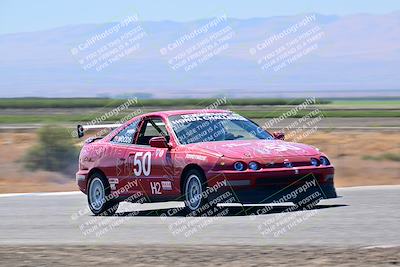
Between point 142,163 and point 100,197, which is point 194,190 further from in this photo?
point 100,197

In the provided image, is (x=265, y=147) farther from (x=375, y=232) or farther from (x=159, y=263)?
(x=159, y=263)

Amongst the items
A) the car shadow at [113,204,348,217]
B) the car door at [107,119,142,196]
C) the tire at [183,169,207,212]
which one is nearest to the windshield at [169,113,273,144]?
the tire at [183,169,207,212]

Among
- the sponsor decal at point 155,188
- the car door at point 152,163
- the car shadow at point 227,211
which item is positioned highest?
the car door at point 152,163

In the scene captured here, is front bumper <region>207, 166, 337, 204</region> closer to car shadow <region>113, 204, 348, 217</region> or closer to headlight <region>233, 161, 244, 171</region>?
headlight <region>233, 161, 244, 171</region>

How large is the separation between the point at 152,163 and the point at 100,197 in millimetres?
1379

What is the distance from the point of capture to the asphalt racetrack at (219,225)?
11961mm

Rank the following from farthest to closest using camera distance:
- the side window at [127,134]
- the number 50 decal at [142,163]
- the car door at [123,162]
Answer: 1. the side window at [127,134]
2. the car door at [123,162]
3. the number 50 decal at [142,163]

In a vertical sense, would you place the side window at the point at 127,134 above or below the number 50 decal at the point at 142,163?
above

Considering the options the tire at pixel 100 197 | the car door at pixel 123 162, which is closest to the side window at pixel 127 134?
the car door at pixel 123 162

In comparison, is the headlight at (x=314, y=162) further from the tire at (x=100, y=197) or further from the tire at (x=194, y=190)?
the tire at (x=100, y=197)

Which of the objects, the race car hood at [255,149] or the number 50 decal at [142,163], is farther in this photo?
the number 50 decal at [142,163]

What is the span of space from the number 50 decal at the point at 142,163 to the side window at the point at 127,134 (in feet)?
1.61

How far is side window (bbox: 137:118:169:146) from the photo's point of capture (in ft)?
52.1

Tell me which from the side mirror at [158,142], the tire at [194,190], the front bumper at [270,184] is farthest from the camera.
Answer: the side mirror at [158,142]
